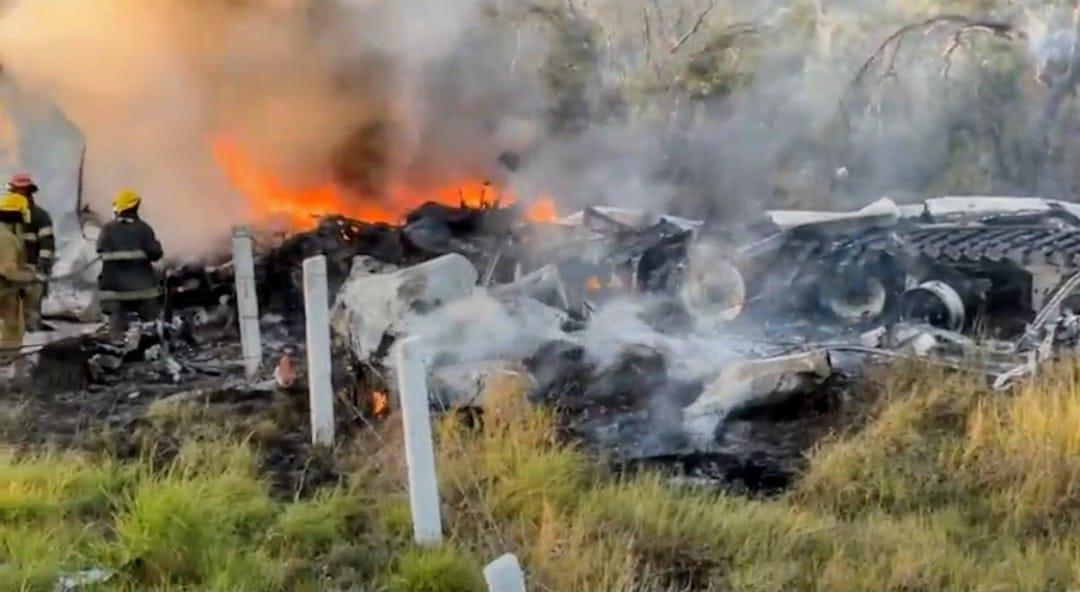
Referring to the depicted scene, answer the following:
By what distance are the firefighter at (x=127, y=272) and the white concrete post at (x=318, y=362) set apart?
0.86 meters

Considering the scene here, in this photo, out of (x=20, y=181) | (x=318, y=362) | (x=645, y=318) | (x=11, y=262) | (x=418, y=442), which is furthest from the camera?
(x=20, y=181)

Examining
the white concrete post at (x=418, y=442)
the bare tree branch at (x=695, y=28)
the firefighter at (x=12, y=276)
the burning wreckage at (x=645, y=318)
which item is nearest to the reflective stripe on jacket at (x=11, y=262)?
the firefighter at (x=12, y=276)

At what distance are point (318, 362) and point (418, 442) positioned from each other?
77 centimetres

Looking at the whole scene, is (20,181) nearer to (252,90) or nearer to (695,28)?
(252,90)

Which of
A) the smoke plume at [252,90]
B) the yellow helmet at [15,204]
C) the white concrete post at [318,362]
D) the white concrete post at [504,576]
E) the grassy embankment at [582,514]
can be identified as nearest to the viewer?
the white concrete post at [504,576]

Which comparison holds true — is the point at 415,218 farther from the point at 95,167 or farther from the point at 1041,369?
the point at 1041,369

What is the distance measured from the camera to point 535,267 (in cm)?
506

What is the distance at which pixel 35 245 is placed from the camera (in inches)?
204

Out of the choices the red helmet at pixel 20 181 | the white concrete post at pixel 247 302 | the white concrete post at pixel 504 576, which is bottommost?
the white concrete post at pixel 504 576

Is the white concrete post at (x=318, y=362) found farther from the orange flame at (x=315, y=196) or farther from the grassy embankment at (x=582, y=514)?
the orange flame at (x=315, y=196)

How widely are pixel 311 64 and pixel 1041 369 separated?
3.61 meters

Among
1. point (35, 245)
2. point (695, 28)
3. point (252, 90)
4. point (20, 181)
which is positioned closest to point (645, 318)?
point (695, 28)

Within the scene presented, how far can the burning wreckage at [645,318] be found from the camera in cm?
474

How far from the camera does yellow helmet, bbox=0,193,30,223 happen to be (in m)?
5.06
